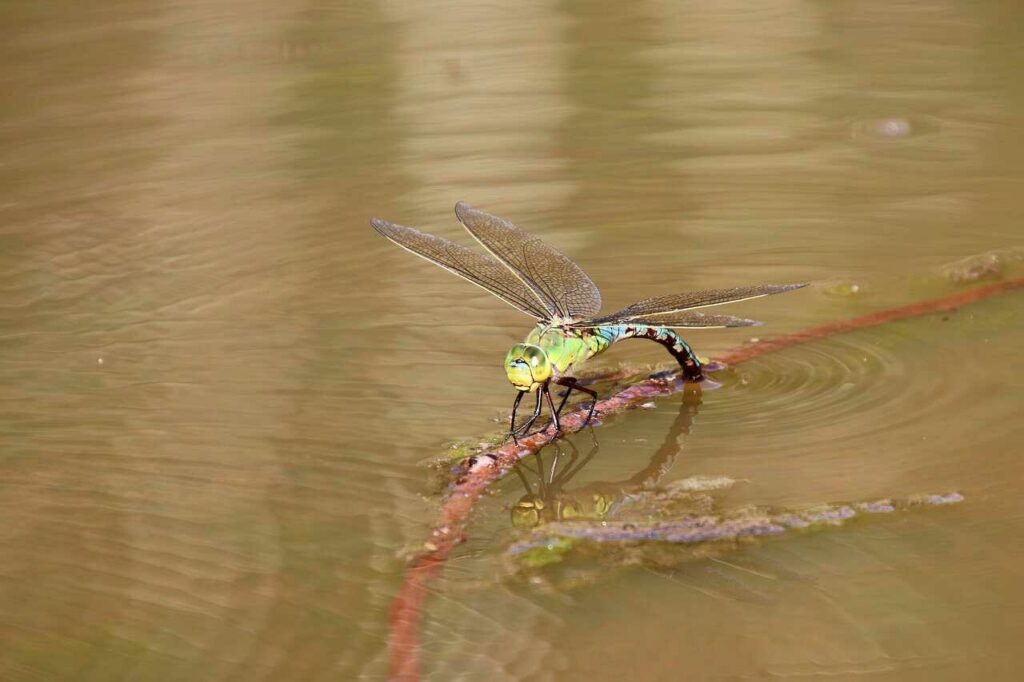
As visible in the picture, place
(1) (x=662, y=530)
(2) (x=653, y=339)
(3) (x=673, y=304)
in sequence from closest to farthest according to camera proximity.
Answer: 1. (1) (x=662, y=530)
2. (3) (x=673, y=304)
3. (2) (x=653, y=339)

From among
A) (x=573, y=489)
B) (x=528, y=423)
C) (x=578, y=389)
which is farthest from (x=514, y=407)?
(x=573, y=489)

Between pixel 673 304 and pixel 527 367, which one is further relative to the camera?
pixel 673 304

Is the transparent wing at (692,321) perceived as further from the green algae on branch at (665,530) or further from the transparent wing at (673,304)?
the green algae on branch at (665,530)

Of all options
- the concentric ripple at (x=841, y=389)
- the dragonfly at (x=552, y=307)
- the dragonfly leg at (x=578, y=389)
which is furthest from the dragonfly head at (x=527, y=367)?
the concentric ripple at (x=841, y=389)

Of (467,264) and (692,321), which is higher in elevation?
(467,264)

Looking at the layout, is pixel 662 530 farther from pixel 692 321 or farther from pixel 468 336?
pixel 468 336

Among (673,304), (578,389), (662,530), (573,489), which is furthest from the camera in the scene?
(673,304)

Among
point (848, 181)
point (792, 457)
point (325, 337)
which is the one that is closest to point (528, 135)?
point (848, 181)

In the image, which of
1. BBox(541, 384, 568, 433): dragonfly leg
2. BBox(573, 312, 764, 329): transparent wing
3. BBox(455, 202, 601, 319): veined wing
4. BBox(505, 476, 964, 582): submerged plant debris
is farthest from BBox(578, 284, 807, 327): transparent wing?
BBox(505, 476, 964, 582): submerged plant debris
